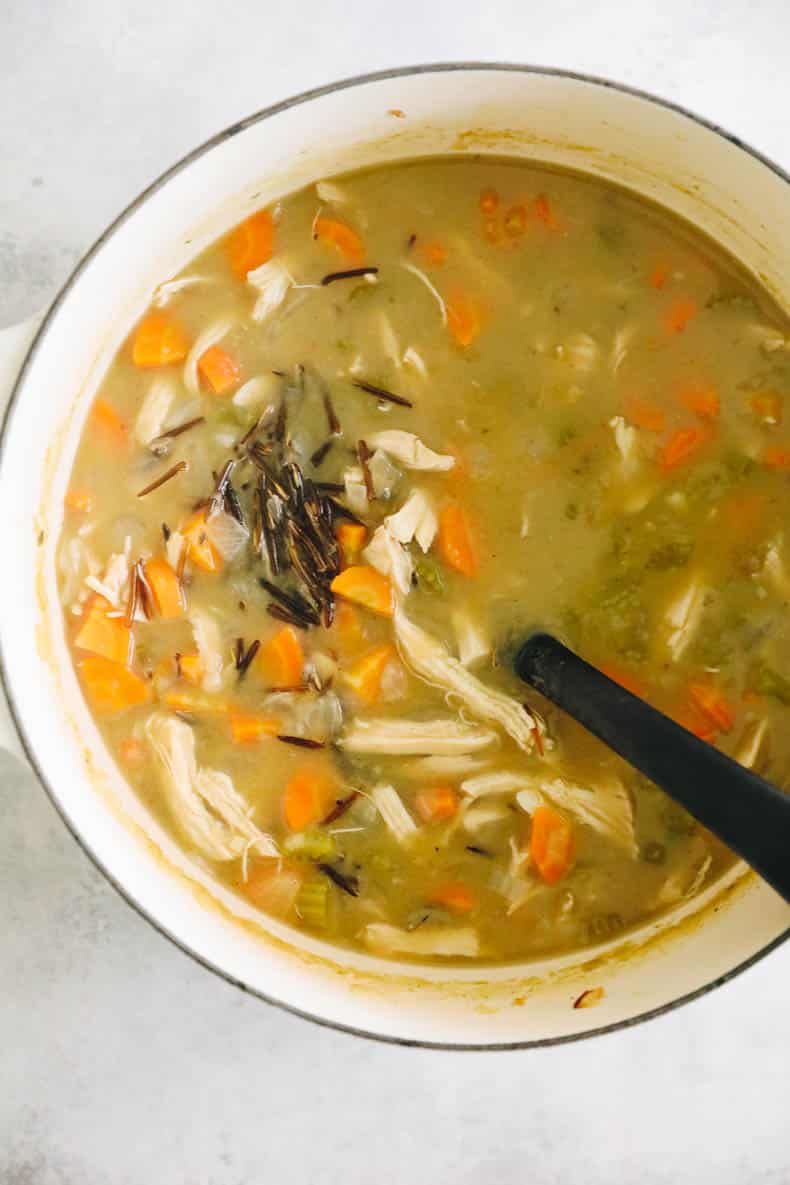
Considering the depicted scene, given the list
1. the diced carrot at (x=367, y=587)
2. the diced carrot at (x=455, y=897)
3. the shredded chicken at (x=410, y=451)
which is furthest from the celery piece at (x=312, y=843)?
the shredded chicken at (x=410, y=451)

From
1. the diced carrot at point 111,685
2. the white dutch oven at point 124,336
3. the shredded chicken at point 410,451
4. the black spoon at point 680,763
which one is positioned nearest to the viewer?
the black spoon at point 680,763

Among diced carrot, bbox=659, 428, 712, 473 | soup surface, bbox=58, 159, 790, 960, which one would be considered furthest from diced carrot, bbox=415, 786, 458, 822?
diced carrot, bbox=659, 428, 712, 473

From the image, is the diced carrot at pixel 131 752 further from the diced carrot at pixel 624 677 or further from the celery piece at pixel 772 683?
the celery piece at pixel 772 683

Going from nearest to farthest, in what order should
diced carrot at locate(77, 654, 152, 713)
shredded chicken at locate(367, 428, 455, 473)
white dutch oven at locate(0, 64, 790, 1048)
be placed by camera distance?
white dutch oven at locate(0, 64, 790, 1048) < shredded chicken at locate(367, 428, 455, 473) < diced carrot at locate(77, 654, 152, 713)

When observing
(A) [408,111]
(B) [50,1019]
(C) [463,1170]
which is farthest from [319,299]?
(C) [463,1170]

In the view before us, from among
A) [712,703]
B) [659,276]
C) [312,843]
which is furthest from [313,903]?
[659,276]

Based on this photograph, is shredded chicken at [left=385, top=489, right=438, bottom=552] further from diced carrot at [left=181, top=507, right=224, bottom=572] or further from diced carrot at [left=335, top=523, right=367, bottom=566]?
diced carrot at [left=181, top=507, right=224, bottom=572]

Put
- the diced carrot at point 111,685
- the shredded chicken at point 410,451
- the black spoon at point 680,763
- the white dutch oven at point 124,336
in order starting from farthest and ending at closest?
the diced carrot at point 111,685 → the shredded chicken at point 410,451 → the white dutch oven at point 124,336 → the black spoon at point 680,763
